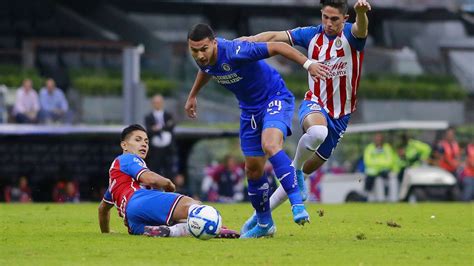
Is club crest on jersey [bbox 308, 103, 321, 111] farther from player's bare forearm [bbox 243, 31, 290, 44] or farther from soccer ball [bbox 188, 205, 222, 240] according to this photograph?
soccer ball [bbox 188, 205, 222, 240]

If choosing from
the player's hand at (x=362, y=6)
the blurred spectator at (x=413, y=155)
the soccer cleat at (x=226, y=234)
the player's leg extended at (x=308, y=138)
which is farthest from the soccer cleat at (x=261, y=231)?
the blurred spectator at (x=413, y=155)

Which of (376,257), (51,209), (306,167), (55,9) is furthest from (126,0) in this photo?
(376,257)

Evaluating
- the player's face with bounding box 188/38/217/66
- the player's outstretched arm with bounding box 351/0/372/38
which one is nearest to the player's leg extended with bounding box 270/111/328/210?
the player's outstretched arm with bounding box 351/0/372/38

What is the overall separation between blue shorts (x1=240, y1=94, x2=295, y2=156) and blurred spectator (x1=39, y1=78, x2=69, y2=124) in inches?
733

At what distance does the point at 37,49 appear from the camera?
4678cm

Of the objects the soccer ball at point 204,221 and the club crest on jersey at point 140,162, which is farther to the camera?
the club crest on jersey at point 140,162

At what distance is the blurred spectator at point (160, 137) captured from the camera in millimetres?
26031

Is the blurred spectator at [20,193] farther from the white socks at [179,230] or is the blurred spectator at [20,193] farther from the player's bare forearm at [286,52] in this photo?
the player's bare forearm at [286,52]

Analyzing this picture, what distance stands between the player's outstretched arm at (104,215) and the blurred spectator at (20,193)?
17.2 m

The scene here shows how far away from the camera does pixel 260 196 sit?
41.0 ft

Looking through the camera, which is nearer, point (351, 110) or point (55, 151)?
point (351, 110)

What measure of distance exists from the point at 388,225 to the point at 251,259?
5034mm

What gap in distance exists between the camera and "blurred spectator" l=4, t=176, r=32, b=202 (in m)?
29.9

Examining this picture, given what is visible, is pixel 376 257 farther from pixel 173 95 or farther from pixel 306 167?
pixel 173 95
